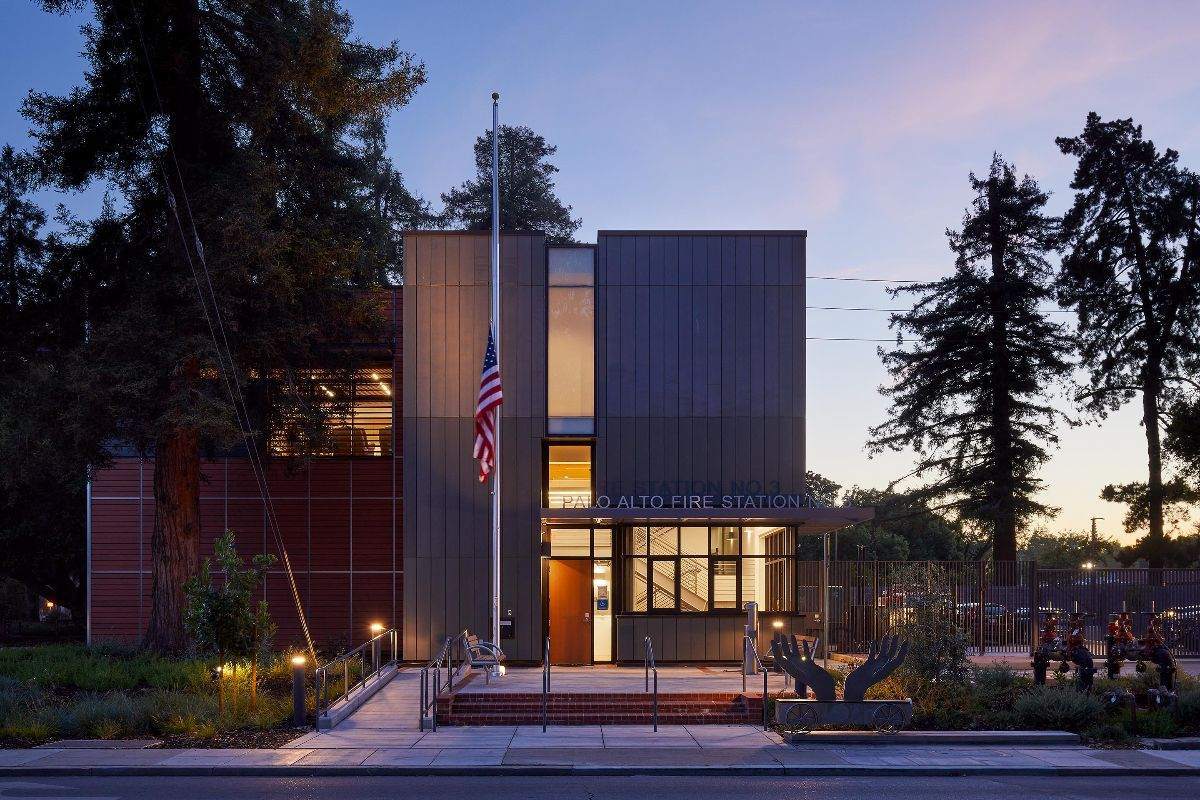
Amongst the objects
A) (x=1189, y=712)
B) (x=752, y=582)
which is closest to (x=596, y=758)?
(x=1189, y=712)

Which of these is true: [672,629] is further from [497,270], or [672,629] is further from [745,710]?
[497,270]

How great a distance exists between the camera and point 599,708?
63.5 ft

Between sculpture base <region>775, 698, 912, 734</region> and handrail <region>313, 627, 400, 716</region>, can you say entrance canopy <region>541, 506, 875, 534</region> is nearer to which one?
handrail <region>313, 627, 400, 716</region>

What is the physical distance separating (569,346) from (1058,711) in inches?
528

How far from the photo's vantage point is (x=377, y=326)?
2708 cm

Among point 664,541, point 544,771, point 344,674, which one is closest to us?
point 544,771

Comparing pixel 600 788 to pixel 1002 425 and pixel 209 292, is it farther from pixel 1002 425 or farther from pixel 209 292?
pixel 1002 425

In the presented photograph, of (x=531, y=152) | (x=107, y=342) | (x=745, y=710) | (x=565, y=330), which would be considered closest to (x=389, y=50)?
(x=565, y=330)

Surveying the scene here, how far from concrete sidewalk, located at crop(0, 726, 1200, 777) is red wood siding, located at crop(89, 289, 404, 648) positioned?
11448mm

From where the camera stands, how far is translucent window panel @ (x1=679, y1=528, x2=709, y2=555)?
85.8 ft

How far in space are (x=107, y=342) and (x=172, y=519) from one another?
427 centimetres

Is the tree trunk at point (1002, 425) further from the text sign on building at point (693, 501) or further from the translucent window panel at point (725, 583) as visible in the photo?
the translucent window panel at point (725, 583)

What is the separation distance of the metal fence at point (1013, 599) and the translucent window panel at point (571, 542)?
5094mm

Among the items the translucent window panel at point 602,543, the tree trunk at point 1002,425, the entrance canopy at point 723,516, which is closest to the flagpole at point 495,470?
the entrance canopy at point 723,516
